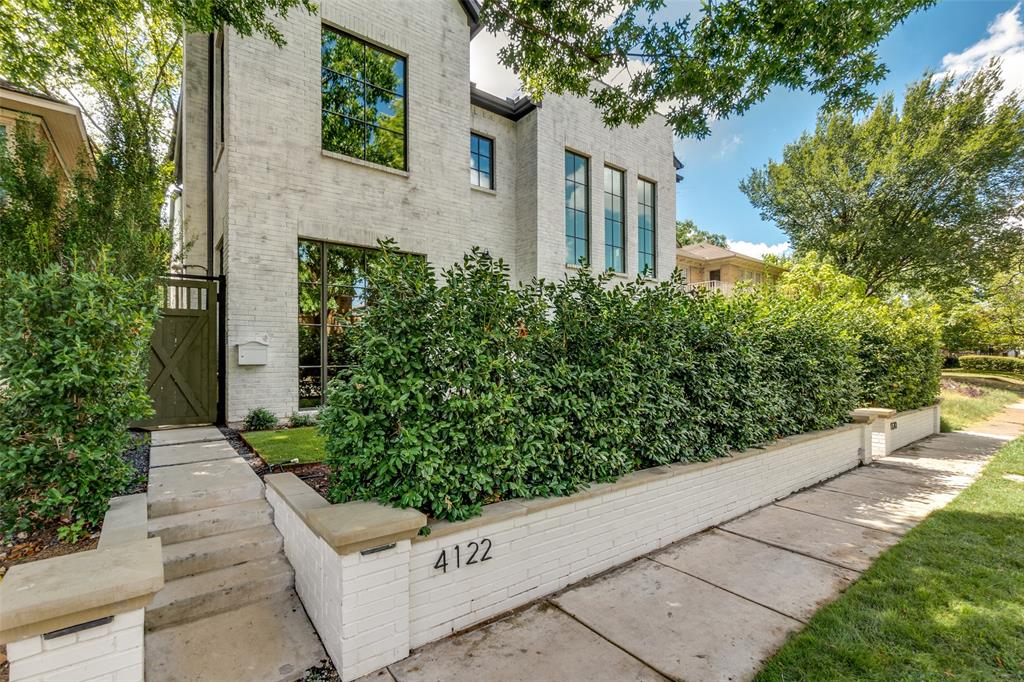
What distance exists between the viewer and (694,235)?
149 feet

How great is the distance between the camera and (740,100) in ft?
19.1

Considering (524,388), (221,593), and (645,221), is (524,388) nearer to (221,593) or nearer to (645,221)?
(221,593)

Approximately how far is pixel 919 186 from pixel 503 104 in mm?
17334

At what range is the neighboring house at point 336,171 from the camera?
661cm

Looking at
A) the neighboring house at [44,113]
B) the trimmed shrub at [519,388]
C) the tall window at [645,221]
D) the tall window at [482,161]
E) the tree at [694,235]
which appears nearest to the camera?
the trimmed shrub at [519,388]

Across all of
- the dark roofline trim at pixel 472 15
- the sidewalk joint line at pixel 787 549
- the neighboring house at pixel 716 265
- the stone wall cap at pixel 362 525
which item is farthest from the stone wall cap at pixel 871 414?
the neighboring house at pixel 716 265

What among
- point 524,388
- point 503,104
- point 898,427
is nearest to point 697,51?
point 524,388

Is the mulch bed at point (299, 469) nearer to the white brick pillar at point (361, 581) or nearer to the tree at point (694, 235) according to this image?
the white brick pillar at point (361, 581)

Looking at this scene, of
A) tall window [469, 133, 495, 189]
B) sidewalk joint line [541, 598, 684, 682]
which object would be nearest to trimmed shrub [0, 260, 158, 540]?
sidewalk joint line [541, 598, 684, 682]

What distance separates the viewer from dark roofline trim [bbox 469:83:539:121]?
32.9 feet

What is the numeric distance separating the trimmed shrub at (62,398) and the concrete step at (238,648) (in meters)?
0.99

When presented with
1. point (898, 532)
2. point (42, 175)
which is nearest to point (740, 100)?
point (898, 532)

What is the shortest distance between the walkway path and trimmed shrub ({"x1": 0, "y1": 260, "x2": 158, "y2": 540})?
535 millimetres

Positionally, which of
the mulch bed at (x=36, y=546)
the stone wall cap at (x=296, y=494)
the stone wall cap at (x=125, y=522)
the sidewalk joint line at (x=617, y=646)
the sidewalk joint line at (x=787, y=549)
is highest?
the stone wall cap at (x=296, y=494)
